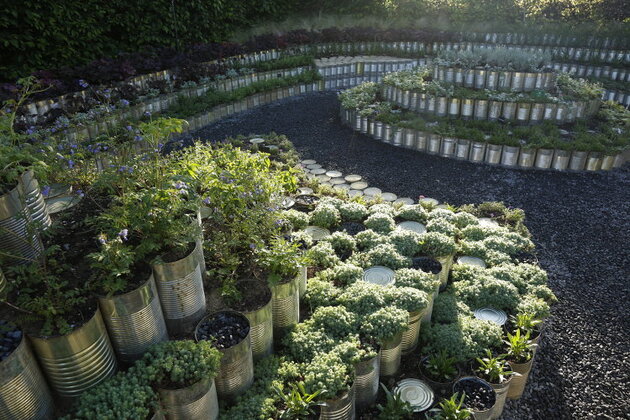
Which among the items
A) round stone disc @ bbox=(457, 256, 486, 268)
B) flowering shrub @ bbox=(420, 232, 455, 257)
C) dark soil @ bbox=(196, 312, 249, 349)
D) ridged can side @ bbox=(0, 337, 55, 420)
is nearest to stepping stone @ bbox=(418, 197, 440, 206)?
round stone disc @ bbox=(457, 256, 486, 268)

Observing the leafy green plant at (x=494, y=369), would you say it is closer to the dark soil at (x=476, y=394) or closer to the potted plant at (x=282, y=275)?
the dark soil at (x=476, y=394)

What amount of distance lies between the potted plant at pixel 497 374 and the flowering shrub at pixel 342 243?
6.63 feet

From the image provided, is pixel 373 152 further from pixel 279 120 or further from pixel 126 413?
pixel 126 413

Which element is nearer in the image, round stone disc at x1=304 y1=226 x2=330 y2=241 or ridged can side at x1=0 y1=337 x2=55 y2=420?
ridged can side at x1=0 y1=337 x2=55 y2=420

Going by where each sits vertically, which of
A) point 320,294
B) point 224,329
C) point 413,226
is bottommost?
point 413,226

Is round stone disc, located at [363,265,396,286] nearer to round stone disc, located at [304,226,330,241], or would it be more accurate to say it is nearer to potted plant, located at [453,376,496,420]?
round stone disc, located at [304,226,330,241]

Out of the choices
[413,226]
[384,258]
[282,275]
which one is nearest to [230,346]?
[282,275]

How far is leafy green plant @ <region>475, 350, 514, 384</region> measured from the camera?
404 cm

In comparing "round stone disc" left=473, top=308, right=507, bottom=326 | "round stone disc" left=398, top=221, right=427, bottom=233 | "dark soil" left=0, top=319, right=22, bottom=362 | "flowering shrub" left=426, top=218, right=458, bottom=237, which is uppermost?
"dark soil" left=0, top=319, right=22, bottom=362

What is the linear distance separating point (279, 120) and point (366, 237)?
6.62 m

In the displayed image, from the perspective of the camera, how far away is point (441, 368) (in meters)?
4.14

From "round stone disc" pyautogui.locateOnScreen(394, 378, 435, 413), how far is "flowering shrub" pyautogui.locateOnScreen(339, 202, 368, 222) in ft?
8.51

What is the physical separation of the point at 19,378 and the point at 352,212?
14.3 ft

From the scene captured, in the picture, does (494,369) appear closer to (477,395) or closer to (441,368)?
(477,395)
